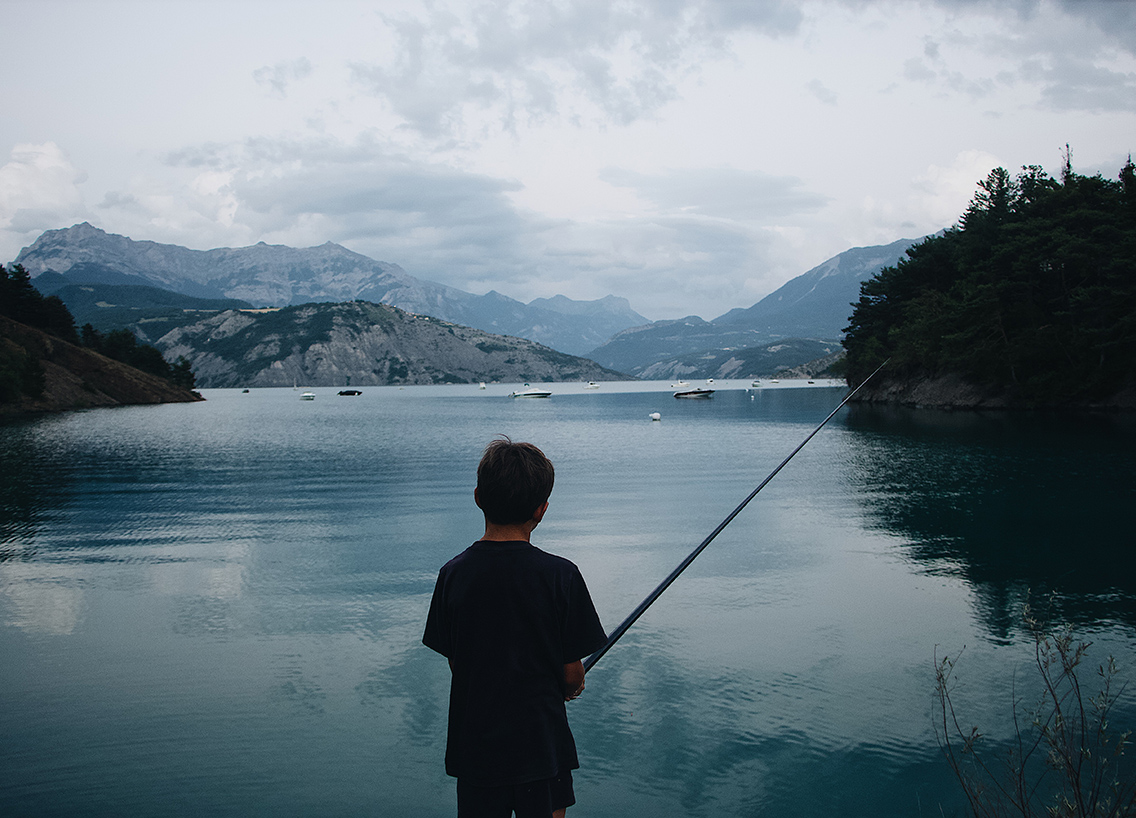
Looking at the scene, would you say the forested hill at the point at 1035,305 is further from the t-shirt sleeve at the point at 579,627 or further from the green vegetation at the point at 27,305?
the green vegetation at the point at 27,305

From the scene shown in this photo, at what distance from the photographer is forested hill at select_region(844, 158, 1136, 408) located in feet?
154

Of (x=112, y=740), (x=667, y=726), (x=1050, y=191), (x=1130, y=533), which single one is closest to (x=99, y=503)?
(x=112, y=740)

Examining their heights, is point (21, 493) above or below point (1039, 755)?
above

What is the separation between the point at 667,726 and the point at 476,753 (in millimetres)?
5030

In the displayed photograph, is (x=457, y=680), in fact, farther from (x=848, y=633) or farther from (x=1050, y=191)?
(x=1050, y=191)

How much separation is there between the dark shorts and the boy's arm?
1.20 ft

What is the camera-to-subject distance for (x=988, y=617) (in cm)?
1077

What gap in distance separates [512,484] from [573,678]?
0.90 meters

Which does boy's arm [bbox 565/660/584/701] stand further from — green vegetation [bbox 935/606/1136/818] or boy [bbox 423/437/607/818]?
green vegetation [bbox 935/606/1136/818]

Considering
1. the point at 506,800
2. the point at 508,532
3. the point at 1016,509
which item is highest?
the point at 508,532

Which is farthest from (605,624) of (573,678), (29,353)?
(29,353)

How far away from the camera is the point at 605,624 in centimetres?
1081

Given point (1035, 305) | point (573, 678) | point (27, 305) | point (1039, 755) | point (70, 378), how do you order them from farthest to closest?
point (27, 305) → point (70, 378) → point (1035, 305) → point (1039, 755) → point (573, 678)

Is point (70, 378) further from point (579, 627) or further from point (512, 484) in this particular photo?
point (579, 627)
